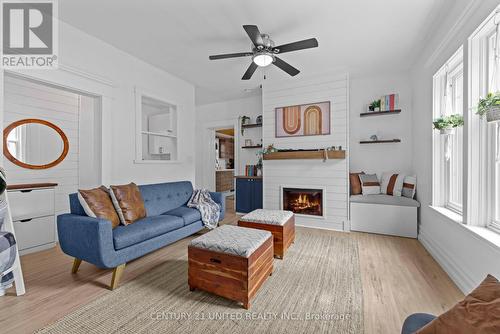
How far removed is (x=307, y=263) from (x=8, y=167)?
4.31m

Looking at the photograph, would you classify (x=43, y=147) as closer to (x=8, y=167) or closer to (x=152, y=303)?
(x=8, y=167)

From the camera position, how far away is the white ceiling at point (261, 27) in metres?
2.23

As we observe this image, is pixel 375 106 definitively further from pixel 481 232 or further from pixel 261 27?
pixel 481 232

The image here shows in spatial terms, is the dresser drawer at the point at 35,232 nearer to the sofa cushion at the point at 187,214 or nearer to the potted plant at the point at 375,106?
the sofa cushion at the point at 187,214

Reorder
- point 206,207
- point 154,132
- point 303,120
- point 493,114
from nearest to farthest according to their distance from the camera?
point 493,114, point 206,207, point 303,120, point 154,132

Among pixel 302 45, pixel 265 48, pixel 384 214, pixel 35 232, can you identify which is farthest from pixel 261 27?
pixel 35 232

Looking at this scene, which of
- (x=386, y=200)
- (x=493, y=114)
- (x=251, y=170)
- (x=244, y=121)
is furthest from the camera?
(x=244, y=121)

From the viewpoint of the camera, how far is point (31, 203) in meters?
2.84

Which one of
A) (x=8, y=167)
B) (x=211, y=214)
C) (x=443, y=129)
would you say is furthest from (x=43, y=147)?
(x=443, y=129)

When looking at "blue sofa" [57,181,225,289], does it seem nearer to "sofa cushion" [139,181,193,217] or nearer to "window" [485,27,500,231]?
"sofa cushion" [139,181,193,217]

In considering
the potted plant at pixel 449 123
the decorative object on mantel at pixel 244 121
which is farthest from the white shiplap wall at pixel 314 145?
the potted plant at pixel 449 123

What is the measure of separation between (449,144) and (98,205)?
12.9 feet

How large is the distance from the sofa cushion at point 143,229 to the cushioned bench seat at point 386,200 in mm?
2857

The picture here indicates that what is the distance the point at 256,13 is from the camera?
7.62 ft
